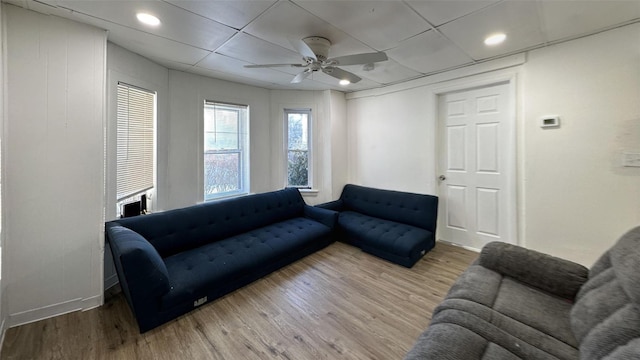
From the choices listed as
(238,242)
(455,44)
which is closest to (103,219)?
(238,242)

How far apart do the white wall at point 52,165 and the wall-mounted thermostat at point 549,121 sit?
4.49m

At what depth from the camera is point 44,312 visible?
198 cm

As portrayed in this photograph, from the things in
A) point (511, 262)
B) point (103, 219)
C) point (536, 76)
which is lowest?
point (511, 262)

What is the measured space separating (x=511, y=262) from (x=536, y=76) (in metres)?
2.24

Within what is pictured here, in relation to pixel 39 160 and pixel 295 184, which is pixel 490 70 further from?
pixel 39 160

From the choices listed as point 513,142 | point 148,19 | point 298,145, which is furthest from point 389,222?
point 148,19

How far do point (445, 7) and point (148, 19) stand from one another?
7.85 feet

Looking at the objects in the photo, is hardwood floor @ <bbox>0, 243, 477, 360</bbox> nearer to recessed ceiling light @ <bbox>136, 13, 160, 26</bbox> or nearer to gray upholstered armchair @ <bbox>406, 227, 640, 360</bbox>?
gray upholstered armchair @ <bbox>406, 227, 640, 360</bbox>

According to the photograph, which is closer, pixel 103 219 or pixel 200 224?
pixel 103 219

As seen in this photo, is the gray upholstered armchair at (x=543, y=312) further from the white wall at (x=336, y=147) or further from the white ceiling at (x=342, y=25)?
the white wall at (x=336, y=147)

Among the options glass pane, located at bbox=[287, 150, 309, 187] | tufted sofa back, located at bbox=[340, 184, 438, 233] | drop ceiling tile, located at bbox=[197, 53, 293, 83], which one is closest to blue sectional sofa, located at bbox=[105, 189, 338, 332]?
glass pane, located at bbox=[287, 150, 309, 187]

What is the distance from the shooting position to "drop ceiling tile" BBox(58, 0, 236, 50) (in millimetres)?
Result: 1777

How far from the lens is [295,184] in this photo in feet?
14.8

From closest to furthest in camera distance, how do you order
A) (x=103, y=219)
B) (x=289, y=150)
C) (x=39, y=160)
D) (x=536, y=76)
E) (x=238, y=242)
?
(x=39, y=160)
(x=103, y=219)
(x=536, y=76)
(x=238, y=242)
(x=289, y=150)
